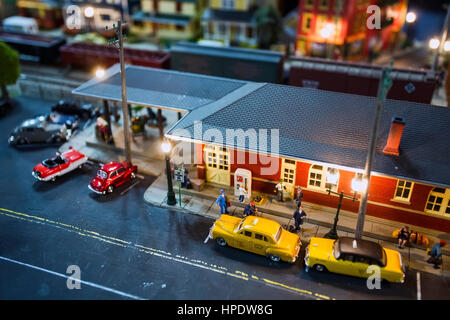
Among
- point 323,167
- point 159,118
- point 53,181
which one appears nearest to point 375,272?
point 323,167

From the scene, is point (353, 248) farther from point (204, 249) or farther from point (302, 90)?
point (302, 90)

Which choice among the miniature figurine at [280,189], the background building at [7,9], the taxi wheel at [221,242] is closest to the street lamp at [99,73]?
the miniature figurine at [280,189]

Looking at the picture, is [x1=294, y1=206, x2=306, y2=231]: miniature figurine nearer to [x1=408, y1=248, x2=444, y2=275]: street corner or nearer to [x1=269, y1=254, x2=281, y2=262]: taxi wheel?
[x1=269, y1=254, x2=281, y2=262]: taxi wheel

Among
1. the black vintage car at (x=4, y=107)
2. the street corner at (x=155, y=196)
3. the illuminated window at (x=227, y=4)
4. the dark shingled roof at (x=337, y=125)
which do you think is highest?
the illuminated window at (x=227, y=4)

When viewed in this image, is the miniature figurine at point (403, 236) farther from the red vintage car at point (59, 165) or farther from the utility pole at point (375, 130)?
the red vintage car at point (59, 165)

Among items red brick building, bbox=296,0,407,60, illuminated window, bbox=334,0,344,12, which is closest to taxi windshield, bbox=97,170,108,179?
red brick building, bbox=296,0,407,60

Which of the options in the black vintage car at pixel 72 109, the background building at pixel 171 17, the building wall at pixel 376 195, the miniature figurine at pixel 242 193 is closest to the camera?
the building wall at pixel 376 195
